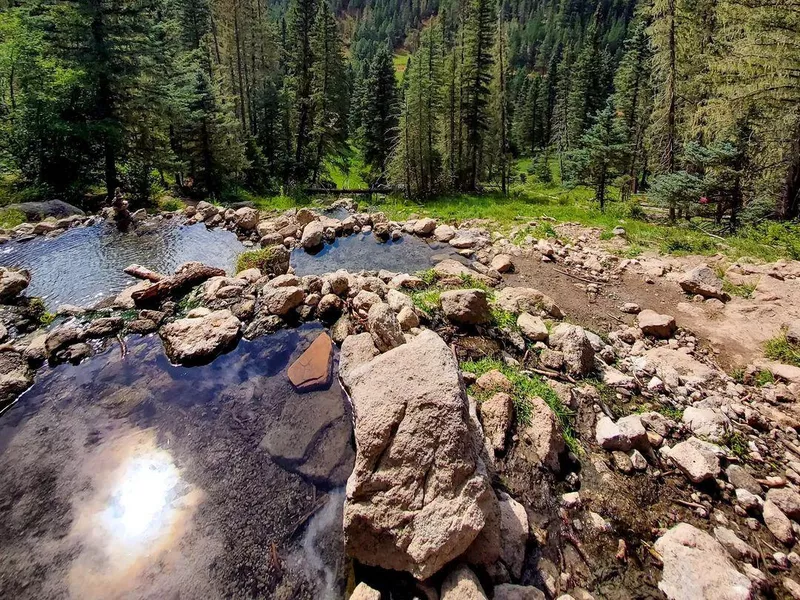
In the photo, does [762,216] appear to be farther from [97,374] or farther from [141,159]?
[141,159]

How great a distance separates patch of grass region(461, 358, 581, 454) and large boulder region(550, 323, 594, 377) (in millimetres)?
842

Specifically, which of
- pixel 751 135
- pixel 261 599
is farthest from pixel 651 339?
pixel 751 135

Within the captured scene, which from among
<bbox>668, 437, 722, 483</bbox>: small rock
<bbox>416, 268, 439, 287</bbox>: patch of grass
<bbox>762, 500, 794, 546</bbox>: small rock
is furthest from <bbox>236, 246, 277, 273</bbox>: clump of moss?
<bbox>762, 500, 794, 546</bbox>: small rock

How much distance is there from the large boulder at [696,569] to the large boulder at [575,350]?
3.05 meters

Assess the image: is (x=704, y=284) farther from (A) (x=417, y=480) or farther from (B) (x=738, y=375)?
(A) (x=417, y=480)

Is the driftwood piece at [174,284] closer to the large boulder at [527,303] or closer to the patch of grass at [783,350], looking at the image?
the large boulder at [527,303]

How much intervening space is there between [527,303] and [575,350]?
7.51ft

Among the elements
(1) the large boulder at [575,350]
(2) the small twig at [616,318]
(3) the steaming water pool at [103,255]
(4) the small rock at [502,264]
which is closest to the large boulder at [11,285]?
(3) the steaming water pool at [103,255]

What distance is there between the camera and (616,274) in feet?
39.0

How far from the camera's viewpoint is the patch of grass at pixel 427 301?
8.68 meters

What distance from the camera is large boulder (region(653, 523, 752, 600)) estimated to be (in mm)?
3635

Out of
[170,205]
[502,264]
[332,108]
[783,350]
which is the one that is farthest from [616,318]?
[332,108]

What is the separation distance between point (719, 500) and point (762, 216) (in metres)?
15.2

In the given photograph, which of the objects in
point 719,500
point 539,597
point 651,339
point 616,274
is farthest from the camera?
point 616,274
